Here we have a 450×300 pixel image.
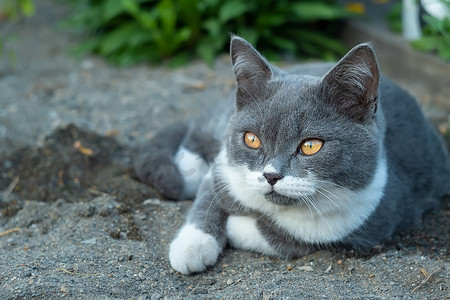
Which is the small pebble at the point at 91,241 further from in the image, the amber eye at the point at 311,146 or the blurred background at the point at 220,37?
the blurred background at the point at 220,37

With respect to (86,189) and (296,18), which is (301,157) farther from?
(296,18)

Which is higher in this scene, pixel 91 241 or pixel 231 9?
→ pixel 231 9

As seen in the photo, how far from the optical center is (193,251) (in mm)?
2438

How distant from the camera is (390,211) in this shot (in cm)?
265

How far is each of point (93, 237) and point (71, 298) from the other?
0.56 meters

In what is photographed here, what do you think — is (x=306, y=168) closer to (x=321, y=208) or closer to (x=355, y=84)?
(x=321, y=208)

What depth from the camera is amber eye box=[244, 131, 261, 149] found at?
2365 millimetres

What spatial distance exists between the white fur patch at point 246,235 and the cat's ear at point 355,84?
2.30 ft

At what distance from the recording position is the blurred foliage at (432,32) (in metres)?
3.34

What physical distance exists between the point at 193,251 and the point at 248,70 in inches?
33.7

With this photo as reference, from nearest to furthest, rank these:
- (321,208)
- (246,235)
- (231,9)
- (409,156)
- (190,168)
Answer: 1. (321,208)
2. (246,235)
3. (409,156)
4. (190,168)
5. (231,9)

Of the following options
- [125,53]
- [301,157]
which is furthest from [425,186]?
[125,53]

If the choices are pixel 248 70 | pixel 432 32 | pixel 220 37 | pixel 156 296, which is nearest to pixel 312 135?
pixel 248 70

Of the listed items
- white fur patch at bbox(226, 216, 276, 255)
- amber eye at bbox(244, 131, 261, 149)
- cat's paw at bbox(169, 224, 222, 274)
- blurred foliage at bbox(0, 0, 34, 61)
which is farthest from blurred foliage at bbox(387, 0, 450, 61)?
blurred foliage at bbox(0, 0, 34, 61)
